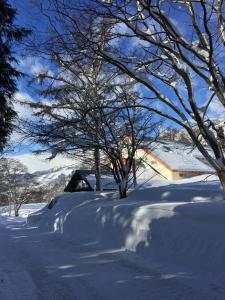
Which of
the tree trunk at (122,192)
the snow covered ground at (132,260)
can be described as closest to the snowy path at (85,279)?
the snow covered ground at (132,260)

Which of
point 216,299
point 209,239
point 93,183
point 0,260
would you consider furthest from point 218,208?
point 93,183

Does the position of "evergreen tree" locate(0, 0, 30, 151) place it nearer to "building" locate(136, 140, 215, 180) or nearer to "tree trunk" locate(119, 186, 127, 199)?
"tree trunk" locate(119, 186, 127, 199)

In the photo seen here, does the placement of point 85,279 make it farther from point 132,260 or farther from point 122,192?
point 122,192

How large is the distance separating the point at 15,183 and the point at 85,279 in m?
56.2

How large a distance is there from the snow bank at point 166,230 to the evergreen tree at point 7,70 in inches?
214

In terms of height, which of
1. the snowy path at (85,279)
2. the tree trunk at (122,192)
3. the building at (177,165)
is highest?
the building at (177,165)

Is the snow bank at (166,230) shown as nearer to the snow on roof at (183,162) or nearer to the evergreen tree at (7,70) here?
the evergreen tree at (7,70)

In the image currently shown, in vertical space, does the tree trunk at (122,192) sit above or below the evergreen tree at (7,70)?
below

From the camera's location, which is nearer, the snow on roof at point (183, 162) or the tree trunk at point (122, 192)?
the tree trunk at point (122, 192)

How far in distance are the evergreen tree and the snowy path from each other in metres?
8.03

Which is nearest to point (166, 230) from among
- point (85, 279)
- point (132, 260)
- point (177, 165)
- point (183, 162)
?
point (132, 260)

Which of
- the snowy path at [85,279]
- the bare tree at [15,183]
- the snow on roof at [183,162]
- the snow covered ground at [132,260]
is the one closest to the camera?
the snowy path at [85,279]

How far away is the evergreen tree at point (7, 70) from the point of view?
53.1 ft

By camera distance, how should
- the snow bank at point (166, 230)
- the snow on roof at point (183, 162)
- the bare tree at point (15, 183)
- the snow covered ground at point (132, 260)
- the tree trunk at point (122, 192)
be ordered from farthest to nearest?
the bare tree at point (15, 183) < the snow on roof at point (183, 162) < the tree trunk at point (122, 192) < the snow bank at point (166, 230) < the snow covered ground at point (132, 260)
